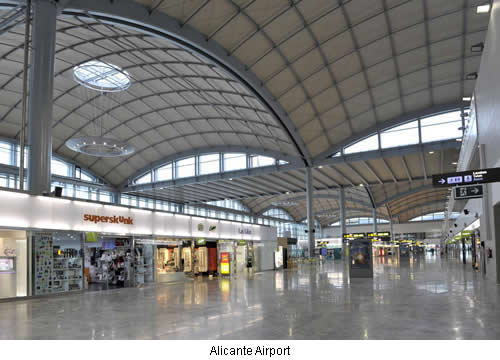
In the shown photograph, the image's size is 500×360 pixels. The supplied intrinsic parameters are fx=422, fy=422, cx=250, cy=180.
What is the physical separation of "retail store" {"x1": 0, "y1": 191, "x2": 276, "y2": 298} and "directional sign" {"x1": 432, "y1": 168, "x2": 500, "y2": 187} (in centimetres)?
1754

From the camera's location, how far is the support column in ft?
64.2

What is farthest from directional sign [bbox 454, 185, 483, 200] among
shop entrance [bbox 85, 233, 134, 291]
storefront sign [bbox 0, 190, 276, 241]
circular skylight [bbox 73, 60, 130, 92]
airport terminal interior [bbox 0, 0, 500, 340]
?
circular skylight [bbox 73, 60, 130, 92]

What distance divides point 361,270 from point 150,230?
48.4 ft

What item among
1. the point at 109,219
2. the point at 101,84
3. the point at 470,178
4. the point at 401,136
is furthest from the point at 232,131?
the point at 470,178

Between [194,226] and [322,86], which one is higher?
[322,86]

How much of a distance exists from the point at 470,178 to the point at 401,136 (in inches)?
1410

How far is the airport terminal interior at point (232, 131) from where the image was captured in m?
13.6

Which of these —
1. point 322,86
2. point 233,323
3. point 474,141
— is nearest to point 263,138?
point 322,86

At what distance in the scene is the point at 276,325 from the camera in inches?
441

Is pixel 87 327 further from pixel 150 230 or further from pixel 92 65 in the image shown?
pixel 92 65

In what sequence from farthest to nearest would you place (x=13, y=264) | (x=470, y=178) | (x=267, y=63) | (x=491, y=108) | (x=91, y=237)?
(x=267, y=63)
(x=91, y=237)
(x=491, y=108)
(x=13, y=264)
(x=470, y=178)

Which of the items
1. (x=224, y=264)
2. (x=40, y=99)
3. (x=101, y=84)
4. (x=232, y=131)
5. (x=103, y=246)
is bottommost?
(x=224, y=264)

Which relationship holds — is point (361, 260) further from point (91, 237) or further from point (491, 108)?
point (91, 237)

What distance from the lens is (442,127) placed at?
4650 cm
